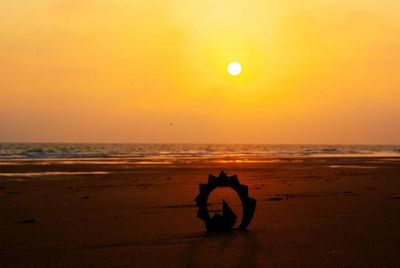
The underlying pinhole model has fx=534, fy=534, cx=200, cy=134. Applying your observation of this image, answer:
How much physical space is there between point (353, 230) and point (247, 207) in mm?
1319

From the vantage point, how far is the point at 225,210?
665 centimetres

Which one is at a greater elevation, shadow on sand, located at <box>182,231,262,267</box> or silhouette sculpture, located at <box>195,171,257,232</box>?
silhouette sculpture, located at <box>195,171,257,232</box>

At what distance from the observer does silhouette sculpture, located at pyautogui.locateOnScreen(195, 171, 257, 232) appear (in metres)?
6.52

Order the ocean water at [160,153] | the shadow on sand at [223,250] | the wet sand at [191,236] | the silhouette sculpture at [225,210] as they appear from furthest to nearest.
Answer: the ocean water at [160,153] → the silhouette sculpture at [225,210] → the wet sand at [191,236] → the shadow on sand at [223,250]

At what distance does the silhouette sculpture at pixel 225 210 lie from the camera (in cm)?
652

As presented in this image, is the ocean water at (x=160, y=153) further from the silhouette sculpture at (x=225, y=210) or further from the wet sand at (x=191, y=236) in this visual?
the silhouette sculpture at (x=225, y=210)

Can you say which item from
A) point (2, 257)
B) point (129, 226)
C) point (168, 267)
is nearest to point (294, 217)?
point (129, 226)

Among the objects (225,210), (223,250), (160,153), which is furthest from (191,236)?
(160,153)

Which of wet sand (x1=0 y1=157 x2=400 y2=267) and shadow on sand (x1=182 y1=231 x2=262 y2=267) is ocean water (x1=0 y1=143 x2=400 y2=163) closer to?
wet sand (x1=0 y1=157 x2=400 y2=267)

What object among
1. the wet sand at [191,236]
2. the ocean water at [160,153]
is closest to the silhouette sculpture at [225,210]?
the wet sand at [191,236]

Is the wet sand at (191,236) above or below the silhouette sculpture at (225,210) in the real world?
below

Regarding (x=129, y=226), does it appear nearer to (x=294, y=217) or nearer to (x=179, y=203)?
(x=294, y=217)

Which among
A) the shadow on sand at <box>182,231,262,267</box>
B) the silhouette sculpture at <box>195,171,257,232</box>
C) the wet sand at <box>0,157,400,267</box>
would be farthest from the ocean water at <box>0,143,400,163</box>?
the shadow on sand at <box>182,231,262,267</box>

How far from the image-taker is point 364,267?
4.65 metres
